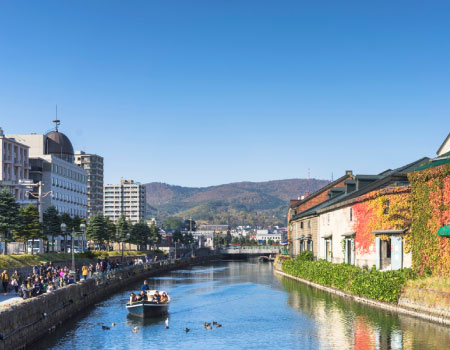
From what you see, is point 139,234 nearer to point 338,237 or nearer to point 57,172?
point 57,172

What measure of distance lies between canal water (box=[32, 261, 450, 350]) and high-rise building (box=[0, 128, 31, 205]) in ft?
223

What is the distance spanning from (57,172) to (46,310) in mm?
108180

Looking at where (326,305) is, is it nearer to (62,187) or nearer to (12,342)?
(12,342)

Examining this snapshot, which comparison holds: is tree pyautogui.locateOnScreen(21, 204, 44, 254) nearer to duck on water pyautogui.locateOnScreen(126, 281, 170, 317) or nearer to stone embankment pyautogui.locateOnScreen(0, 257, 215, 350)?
stone embankment pyautogui.locateOnScreen(0, 257, 215, 350)

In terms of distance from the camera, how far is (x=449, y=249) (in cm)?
4431

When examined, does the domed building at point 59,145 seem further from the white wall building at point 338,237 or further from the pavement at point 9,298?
the pavement at point 9,298

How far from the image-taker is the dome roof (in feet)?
559

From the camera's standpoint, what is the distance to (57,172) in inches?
5787

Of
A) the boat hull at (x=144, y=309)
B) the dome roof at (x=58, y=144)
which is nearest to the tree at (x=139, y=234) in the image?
the dome roof at (x=58, y=144)

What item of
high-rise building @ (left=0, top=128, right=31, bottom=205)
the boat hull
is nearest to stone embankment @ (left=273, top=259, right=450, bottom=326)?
the boat hull

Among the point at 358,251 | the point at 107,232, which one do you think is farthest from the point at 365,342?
the point at 107,232

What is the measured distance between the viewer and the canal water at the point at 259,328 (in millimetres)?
38531

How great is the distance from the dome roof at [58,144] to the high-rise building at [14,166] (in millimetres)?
30546

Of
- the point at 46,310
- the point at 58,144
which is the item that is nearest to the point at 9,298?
the point at 46,310
